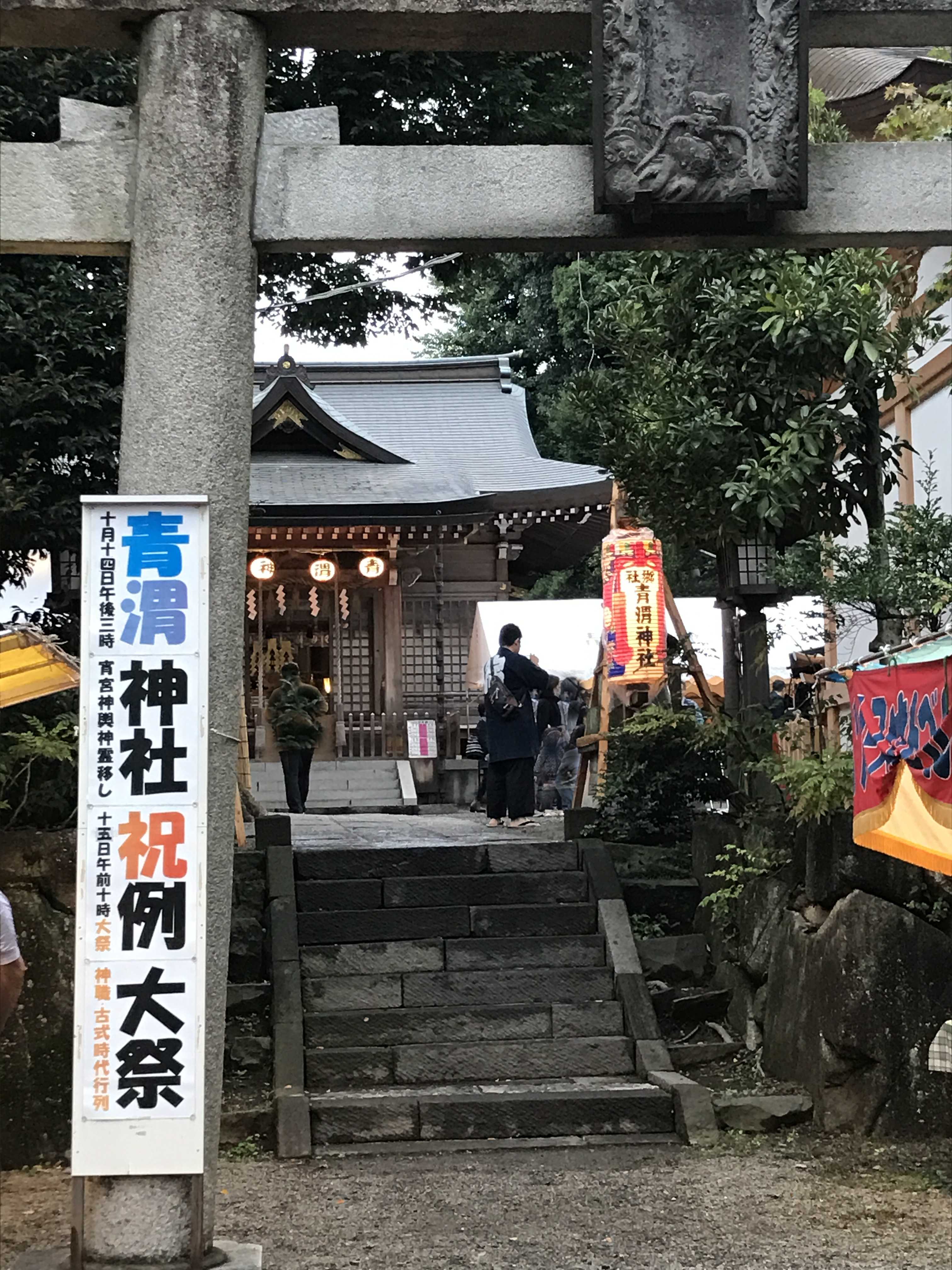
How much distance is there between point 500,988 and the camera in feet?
33.1

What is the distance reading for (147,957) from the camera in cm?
516

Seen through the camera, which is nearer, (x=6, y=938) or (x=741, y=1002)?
(x=6, y=938)

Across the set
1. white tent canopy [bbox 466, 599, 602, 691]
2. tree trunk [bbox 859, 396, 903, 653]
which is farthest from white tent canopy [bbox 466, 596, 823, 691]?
tree trunk [bbox 859, 396, 903, 653]

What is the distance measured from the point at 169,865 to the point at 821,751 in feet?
15.9

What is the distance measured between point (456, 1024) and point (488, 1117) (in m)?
1.15

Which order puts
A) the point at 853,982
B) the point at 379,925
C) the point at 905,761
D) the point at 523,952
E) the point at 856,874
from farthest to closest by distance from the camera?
the point at 379,925, the point at 523,952, the point at 856,874, the point at 853,982, the point at 905,761

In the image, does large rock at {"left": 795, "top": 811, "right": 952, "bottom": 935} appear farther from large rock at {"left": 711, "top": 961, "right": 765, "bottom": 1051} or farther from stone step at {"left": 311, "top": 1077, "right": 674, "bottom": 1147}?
stone step at {"left": 311, "top": 1077, "right": 674, "bottom": 1147}

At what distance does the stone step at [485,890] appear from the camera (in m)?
11.0

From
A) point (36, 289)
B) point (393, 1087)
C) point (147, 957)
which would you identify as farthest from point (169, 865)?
point (36, 289)

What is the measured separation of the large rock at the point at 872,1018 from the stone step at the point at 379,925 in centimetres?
286

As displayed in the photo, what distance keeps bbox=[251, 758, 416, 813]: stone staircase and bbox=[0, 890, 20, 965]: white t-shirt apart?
1407 cm

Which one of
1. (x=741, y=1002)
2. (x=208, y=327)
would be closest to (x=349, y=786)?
(x=741, y=1002)

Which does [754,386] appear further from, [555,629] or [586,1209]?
[555,629]

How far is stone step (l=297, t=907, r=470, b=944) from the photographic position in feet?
34.7
